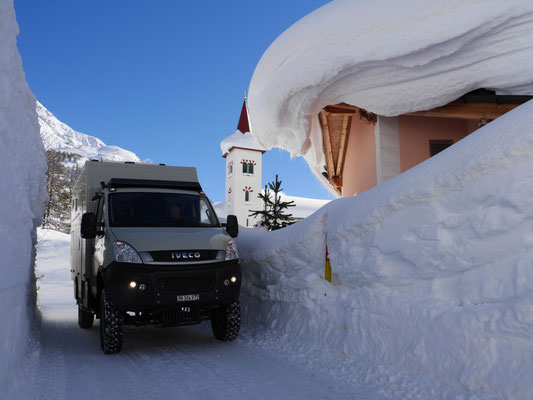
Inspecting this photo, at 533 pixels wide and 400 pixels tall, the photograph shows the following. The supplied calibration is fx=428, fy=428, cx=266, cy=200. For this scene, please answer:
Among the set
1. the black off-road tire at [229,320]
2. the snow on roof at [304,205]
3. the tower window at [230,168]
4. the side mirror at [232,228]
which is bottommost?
the black off-road tire at [229,320]

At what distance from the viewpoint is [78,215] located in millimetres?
8938

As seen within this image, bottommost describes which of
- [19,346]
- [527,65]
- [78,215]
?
[19,346]

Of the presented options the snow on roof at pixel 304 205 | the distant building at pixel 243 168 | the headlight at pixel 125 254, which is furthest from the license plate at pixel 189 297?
the snow on roof at pixel 304 205

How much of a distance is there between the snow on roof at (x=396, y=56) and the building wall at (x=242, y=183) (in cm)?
4384

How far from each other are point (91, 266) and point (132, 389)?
3196 millimetres

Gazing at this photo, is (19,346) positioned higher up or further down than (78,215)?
further down

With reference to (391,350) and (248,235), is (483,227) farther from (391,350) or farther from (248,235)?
(248,235)

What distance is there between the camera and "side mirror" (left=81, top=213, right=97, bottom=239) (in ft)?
20.6

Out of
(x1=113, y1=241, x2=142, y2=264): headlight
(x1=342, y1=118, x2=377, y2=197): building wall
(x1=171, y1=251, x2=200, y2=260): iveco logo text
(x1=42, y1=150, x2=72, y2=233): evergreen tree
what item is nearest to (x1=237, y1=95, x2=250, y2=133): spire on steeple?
(x1=42, y1=150, x2=72, y2=233): evergreen tree

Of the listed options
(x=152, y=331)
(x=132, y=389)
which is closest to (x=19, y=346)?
(x=132, y=389)

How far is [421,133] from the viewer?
11.3 metres

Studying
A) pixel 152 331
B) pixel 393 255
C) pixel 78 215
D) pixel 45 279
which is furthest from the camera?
pixel 45 279

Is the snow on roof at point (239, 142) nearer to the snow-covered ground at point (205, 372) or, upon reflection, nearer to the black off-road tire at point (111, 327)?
the snow-covered ground at point (205, 372)

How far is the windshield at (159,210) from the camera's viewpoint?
6598 millimetres
